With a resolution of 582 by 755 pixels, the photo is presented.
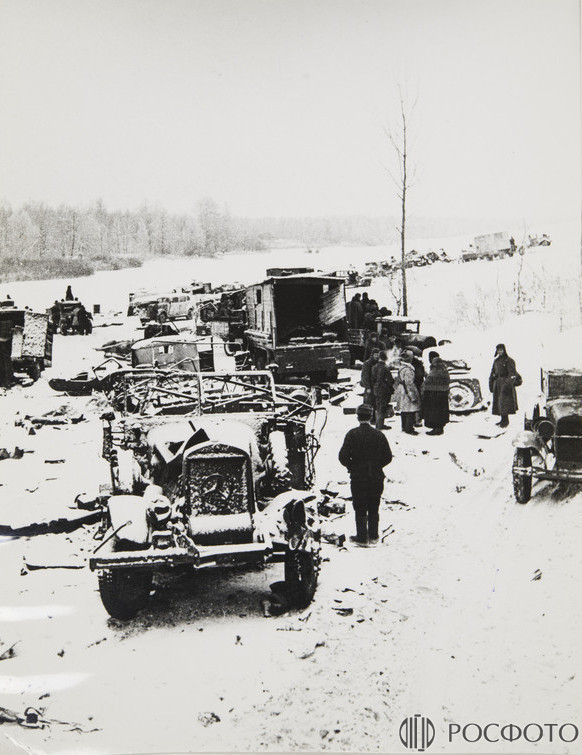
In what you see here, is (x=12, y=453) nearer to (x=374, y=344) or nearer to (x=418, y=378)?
(x=418, y=378)

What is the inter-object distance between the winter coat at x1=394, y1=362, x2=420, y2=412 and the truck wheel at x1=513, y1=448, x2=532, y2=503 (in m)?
3.36

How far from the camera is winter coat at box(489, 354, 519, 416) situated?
8688mm

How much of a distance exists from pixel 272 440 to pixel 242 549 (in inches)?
85.7

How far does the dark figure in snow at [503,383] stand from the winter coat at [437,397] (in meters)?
0.70

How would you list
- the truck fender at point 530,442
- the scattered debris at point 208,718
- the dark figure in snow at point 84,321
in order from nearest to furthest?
the scattered debris at point 208,718
the truck fender at point 530,442
the dark figure in snow at point 84,321

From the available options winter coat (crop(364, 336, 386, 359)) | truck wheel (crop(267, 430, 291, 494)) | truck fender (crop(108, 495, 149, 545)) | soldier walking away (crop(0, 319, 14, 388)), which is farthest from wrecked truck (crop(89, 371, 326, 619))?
soldier walking away (crop(0, 319, 14, 388))

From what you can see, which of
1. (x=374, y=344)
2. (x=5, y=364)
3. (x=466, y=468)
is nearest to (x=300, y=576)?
(x=466, y=468)

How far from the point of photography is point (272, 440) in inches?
254

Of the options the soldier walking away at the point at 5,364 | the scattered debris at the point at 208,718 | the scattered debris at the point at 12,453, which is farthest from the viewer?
the soldier walking away at the point at 5,364

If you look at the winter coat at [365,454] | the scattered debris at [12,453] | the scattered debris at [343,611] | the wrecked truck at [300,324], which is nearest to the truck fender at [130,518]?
the scattered debris at [343,611]

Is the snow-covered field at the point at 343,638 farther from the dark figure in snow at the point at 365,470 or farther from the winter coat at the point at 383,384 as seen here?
the winter coat at the point at 383,384

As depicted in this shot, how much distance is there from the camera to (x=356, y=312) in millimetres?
15469

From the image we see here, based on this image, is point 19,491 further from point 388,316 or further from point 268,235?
point 388,316

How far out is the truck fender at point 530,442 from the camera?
20.8 ft
